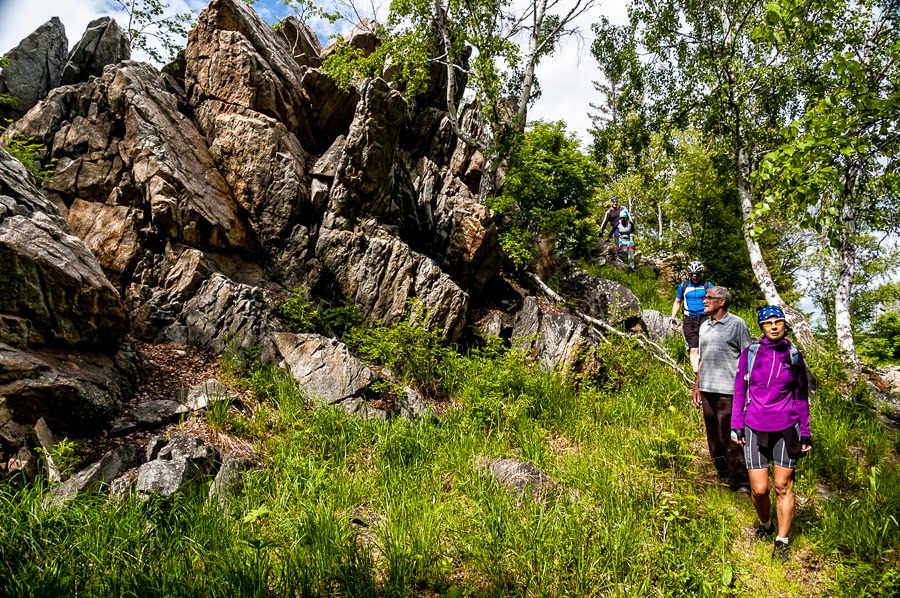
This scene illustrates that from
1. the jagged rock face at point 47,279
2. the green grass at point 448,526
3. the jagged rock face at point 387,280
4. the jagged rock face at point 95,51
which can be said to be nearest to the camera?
the green grass at point 448,526

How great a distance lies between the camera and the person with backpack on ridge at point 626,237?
1681 centimetres

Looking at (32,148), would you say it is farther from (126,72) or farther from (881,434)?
(881,434)

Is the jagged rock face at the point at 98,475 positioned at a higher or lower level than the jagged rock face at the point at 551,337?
lower

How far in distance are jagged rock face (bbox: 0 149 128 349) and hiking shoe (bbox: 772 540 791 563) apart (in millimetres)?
8275

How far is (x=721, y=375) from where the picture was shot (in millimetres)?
5043

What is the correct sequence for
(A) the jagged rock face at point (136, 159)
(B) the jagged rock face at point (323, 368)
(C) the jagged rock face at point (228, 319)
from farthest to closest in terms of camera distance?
1. (A) the jagged rock face at point (136, 159)
2. (C) the jagged rock face at point (228, 319)
3. (B) the jagged rock face at point (323, 368)

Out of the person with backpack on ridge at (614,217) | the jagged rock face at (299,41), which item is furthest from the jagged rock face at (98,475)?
the person with backpack on ridge at (614,217)

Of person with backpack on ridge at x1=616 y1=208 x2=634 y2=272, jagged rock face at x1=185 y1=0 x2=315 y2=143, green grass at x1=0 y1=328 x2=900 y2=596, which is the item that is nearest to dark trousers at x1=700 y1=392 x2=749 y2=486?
green grass at x1=0 y1=328 x2=900 y2=596

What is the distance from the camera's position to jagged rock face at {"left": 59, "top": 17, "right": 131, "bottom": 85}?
32.3 feet

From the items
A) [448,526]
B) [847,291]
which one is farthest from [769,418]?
[847,291]

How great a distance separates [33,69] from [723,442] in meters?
15.7

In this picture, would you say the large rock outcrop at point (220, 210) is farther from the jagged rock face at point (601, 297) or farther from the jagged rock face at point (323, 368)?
the jagged rock face at point (601, 297)

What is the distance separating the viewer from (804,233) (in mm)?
23609

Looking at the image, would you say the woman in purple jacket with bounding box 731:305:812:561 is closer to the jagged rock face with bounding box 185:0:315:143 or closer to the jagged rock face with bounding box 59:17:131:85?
the jagged rock face with bounding box 185:0:315:143
